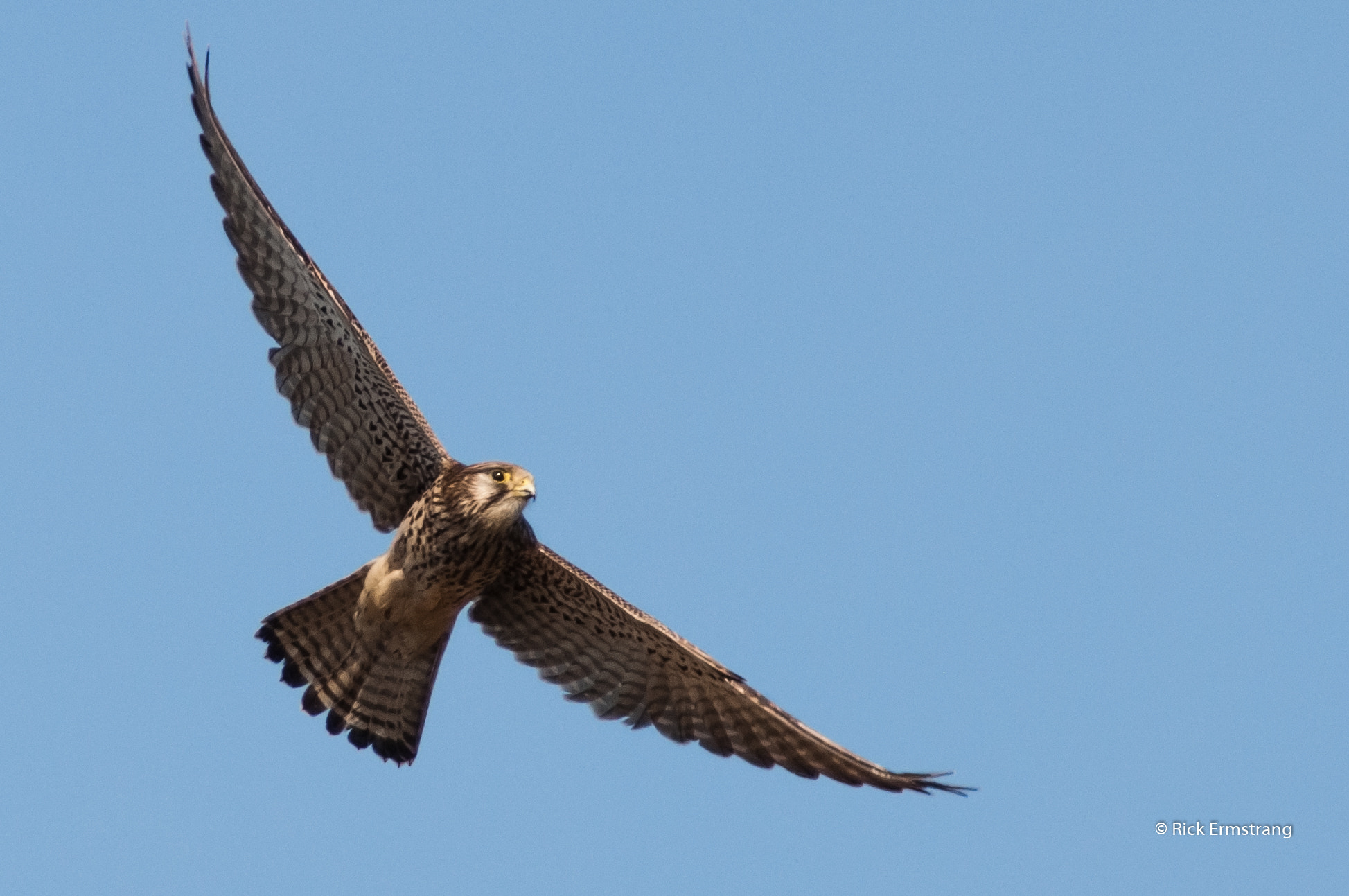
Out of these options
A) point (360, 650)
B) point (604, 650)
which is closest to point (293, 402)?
point (360, 650)

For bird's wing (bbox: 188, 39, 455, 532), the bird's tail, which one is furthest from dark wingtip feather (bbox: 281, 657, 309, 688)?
bird's wing (bbox: 188, 39, 455, 532)

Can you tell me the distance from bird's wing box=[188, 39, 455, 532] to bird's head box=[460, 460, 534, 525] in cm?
68

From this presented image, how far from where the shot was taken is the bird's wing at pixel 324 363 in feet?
43.3

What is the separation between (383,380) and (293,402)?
1.91 feet

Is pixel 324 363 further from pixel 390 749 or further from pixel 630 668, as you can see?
pixel 630 668

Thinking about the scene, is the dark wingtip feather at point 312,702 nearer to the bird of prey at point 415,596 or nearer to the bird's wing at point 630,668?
the bird of prey at point 415,596

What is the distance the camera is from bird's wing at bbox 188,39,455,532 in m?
13.2

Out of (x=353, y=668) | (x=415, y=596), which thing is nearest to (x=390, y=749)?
(x=353, y=668)

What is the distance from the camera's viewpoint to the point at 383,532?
46.1ft

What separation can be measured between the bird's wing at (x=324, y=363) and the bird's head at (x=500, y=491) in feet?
2.24

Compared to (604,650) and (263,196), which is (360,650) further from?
(263,196)

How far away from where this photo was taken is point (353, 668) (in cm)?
1404

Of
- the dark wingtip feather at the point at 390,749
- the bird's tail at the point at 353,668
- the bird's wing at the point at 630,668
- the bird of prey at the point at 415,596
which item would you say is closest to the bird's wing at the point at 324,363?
the bird of prey at the point at 415,596

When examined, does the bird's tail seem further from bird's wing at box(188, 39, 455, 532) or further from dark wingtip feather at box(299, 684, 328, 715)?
bird's wing at box(188, 39, 455, 532)
